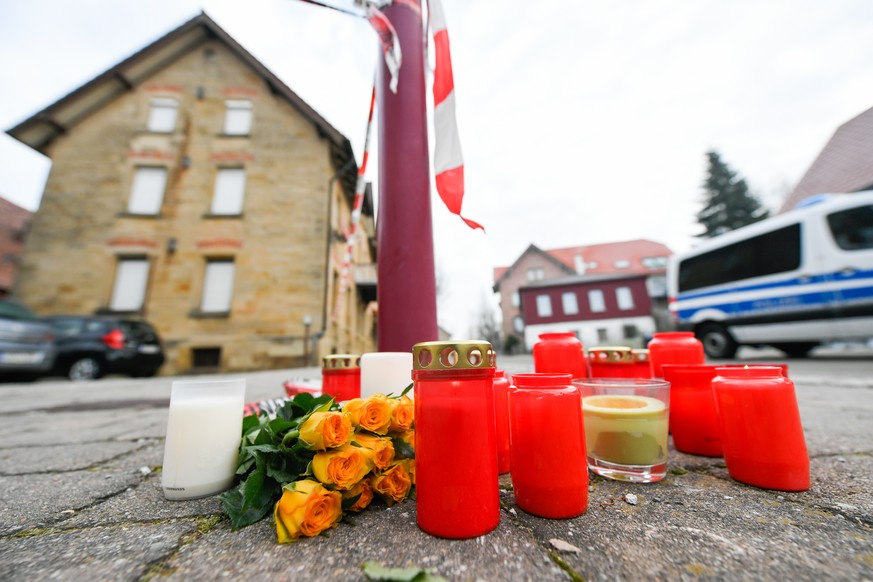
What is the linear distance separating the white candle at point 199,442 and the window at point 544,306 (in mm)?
20023

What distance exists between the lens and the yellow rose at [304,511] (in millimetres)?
630

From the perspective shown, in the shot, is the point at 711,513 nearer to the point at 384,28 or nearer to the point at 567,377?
the point at 567,377

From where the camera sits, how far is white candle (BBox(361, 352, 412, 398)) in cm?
105

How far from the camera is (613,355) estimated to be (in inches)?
49.1

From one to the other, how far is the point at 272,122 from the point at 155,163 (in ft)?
10.1

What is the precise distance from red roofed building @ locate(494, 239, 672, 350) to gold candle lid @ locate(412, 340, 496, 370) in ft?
58.8

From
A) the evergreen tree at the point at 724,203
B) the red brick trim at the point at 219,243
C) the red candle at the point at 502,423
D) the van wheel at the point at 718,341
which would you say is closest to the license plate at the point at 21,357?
the red brick trim at the point at 219,243

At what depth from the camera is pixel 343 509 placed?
0.73m

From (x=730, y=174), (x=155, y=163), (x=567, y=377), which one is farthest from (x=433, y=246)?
(x=730, y=174)

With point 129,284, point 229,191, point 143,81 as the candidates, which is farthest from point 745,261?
point 143,81

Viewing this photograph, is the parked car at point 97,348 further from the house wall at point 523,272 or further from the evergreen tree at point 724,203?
the evergreen tree at point 724,203

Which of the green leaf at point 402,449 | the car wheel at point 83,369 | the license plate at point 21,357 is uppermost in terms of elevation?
the license plate at point 21,357

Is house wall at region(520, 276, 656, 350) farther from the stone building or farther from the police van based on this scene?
the stone building

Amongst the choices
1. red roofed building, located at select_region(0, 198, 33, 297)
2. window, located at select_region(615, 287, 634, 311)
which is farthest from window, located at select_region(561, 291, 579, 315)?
red roofed building, located at select_region(0, 198, 33, 297)
